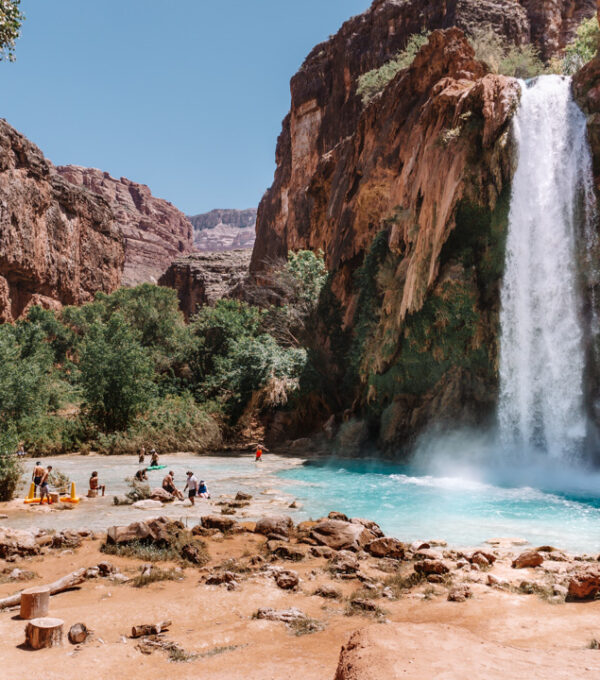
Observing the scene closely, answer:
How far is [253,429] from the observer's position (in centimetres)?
2595

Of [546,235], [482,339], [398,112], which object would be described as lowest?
[482,339]

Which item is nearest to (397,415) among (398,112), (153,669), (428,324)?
(428,324)

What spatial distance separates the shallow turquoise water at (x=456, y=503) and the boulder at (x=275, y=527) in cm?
196

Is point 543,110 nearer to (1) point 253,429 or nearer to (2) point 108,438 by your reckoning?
(1) point 253,429

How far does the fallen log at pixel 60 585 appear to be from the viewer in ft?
16.6

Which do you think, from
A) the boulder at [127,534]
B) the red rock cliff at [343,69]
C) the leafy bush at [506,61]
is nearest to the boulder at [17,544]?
the boulder at [127,534]

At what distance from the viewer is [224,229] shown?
171750 millimetres

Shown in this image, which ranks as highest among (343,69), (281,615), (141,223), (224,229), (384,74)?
(224,229)

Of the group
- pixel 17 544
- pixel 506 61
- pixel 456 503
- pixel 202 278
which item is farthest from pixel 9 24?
pixel 202 278

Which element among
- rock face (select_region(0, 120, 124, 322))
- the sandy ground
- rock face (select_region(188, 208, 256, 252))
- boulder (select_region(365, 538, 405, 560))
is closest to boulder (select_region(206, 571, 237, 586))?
the sandy ground

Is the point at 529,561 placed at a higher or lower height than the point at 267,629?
higher

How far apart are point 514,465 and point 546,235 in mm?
7852

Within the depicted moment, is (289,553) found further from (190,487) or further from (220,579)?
(190,487)

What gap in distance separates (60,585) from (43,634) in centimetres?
174
